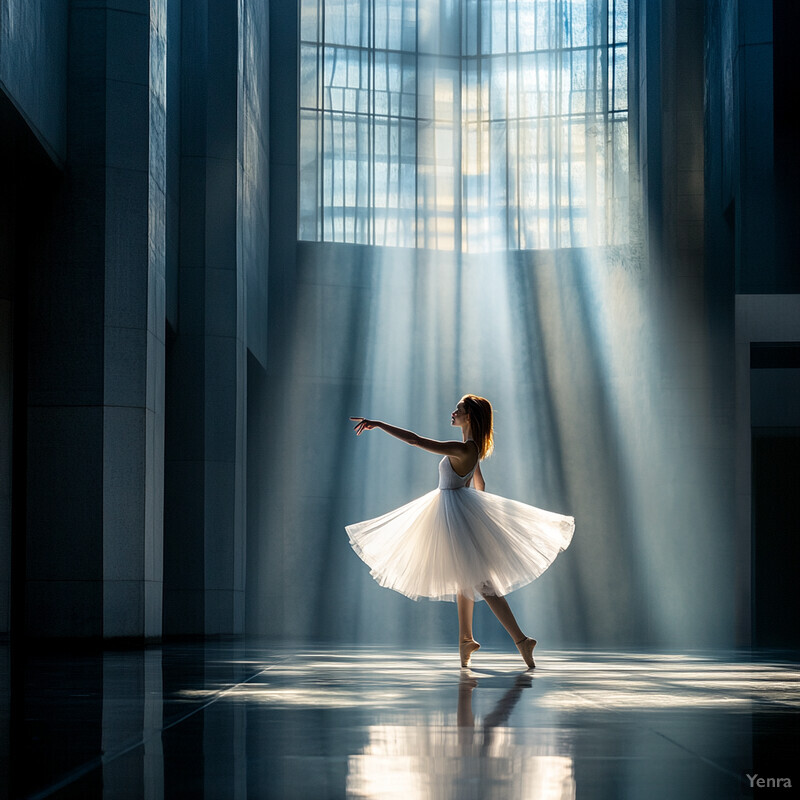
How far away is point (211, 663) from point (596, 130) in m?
19.5

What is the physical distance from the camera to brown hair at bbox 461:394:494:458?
8.52 meters

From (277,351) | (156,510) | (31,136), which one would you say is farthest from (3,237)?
(277,351)

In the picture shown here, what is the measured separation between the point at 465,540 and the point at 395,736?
4272 mm

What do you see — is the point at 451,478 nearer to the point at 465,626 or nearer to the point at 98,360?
the point at 465,626

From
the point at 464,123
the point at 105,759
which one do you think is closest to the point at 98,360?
the point at 105,759

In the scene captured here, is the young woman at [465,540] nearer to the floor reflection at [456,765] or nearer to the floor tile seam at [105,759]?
the floor tile seam at [105,759]

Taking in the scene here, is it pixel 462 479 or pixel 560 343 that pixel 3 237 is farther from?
pixel 560 343

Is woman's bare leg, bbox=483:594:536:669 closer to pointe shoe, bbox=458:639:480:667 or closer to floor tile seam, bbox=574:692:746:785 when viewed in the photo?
pointe shoe, bbox=458:639:480:667

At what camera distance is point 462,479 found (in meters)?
8.42

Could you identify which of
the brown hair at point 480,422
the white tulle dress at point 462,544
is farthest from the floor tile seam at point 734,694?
the brown hair at point 480,422

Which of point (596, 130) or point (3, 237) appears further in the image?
point (596, 130)

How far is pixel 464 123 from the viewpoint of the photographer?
87.8 feet

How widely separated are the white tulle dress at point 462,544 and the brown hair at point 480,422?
0.26m

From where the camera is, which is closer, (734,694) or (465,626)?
(734,694)
